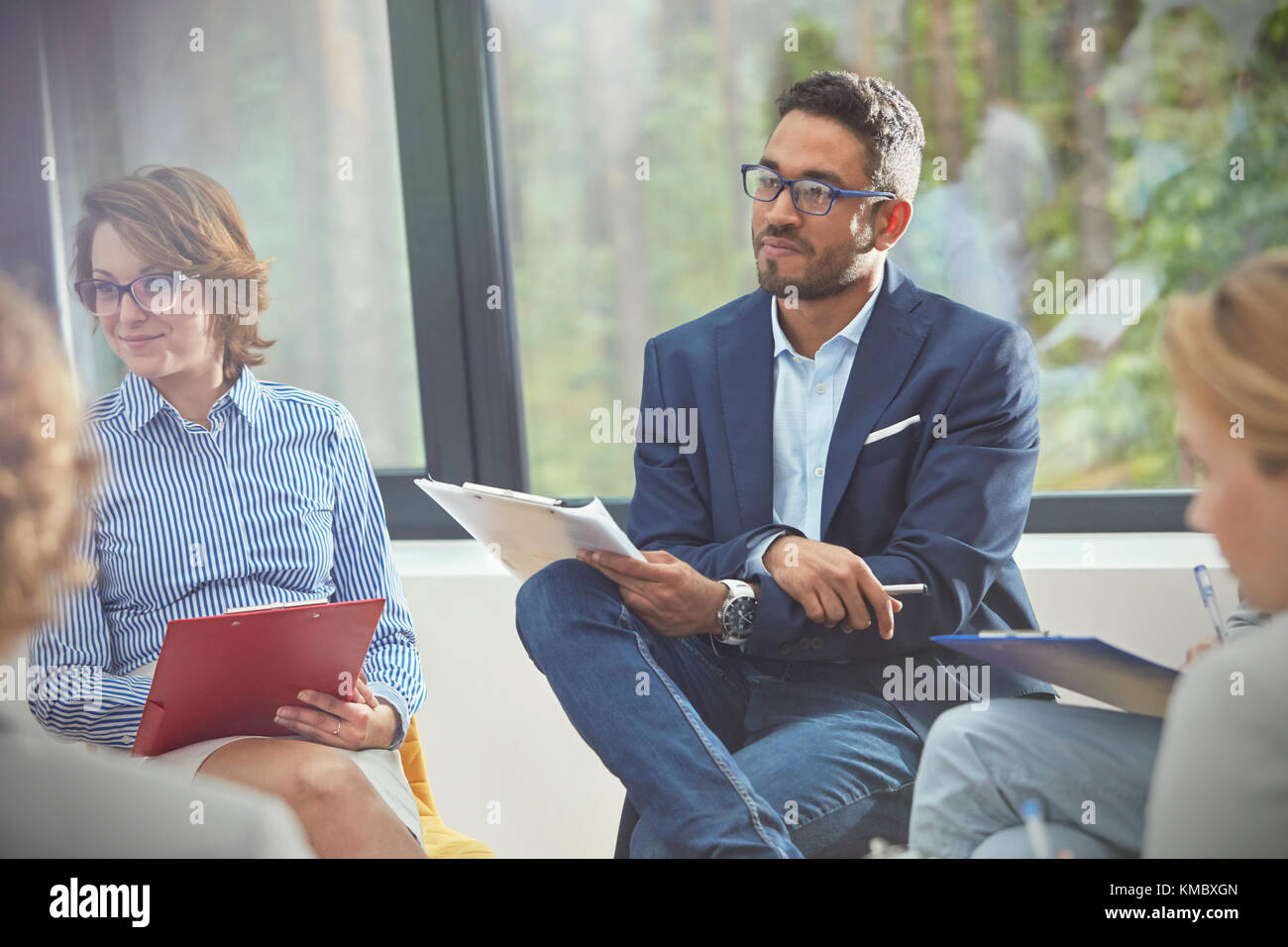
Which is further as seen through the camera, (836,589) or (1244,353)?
(836,589)

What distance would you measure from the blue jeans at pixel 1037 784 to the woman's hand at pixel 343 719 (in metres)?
0.79

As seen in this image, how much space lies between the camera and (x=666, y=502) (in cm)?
195

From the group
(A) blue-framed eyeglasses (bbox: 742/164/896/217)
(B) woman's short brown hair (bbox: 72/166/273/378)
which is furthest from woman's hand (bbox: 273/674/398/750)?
(A) blue-framed eyeglasses (bbox: 742/164/896/217)

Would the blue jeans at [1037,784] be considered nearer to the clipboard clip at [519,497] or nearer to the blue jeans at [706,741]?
the blue jeans at [706,741]

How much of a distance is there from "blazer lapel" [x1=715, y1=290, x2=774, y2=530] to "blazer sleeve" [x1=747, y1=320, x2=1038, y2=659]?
20 centimetres

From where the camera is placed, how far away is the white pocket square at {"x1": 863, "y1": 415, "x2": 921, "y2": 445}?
1.81 m

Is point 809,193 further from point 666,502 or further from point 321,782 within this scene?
point 321,782

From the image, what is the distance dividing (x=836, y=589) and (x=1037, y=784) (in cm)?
39

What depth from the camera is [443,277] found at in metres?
2.58

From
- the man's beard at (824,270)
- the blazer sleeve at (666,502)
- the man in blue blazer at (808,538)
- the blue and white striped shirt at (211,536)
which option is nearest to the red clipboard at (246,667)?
the blue and white striped shirt at (211,536)

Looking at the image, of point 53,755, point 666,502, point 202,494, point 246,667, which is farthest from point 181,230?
point 53,755

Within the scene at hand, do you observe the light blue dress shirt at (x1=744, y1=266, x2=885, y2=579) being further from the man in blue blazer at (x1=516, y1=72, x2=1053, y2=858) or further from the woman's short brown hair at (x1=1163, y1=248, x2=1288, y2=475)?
the woman's short brown hair at (x1=1163, y1=248, x2=1288, y2=475)

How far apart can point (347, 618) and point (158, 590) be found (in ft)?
1.39
